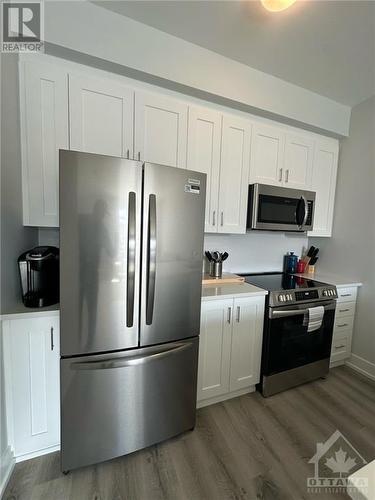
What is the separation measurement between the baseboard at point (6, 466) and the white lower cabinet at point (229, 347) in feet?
3.98

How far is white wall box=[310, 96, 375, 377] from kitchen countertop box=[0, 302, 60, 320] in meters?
2.91

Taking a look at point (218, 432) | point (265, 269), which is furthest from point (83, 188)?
point (265, 269)

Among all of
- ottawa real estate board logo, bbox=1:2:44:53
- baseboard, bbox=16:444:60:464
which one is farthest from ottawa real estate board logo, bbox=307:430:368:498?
ottawa real estate board logo, bbox=1:2:44:53

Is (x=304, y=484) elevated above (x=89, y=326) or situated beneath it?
situated beneath

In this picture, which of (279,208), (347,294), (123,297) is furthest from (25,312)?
(347,294)

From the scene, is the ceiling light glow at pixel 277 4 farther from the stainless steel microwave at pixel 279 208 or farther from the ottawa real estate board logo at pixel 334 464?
the ottawa real estate board logo at pixel 334 464

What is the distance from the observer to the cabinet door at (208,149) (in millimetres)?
2013

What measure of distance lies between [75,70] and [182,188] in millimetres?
1119

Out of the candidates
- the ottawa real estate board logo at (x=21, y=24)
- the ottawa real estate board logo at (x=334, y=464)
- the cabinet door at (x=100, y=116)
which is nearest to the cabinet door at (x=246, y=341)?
the ottawa real estate board logo at (x=334, y=464)

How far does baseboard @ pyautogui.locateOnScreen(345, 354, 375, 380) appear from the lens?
251 centimetres

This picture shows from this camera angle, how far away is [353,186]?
2693mm

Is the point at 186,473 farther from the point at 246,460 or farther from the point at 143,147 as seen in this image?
the point at 143,147

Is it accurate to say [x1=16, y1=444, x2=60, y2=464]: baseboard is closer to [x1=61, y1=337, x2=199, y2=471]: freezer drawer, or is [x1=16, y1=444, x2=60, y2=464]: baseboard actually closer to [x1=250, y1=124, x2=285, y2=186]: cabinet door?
[x1=61, y1=337, x2=199, y2=471]: freezer drawer

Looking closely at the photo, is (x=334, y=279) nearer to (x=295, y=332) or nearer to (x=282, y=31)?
(x=295, y=332)
